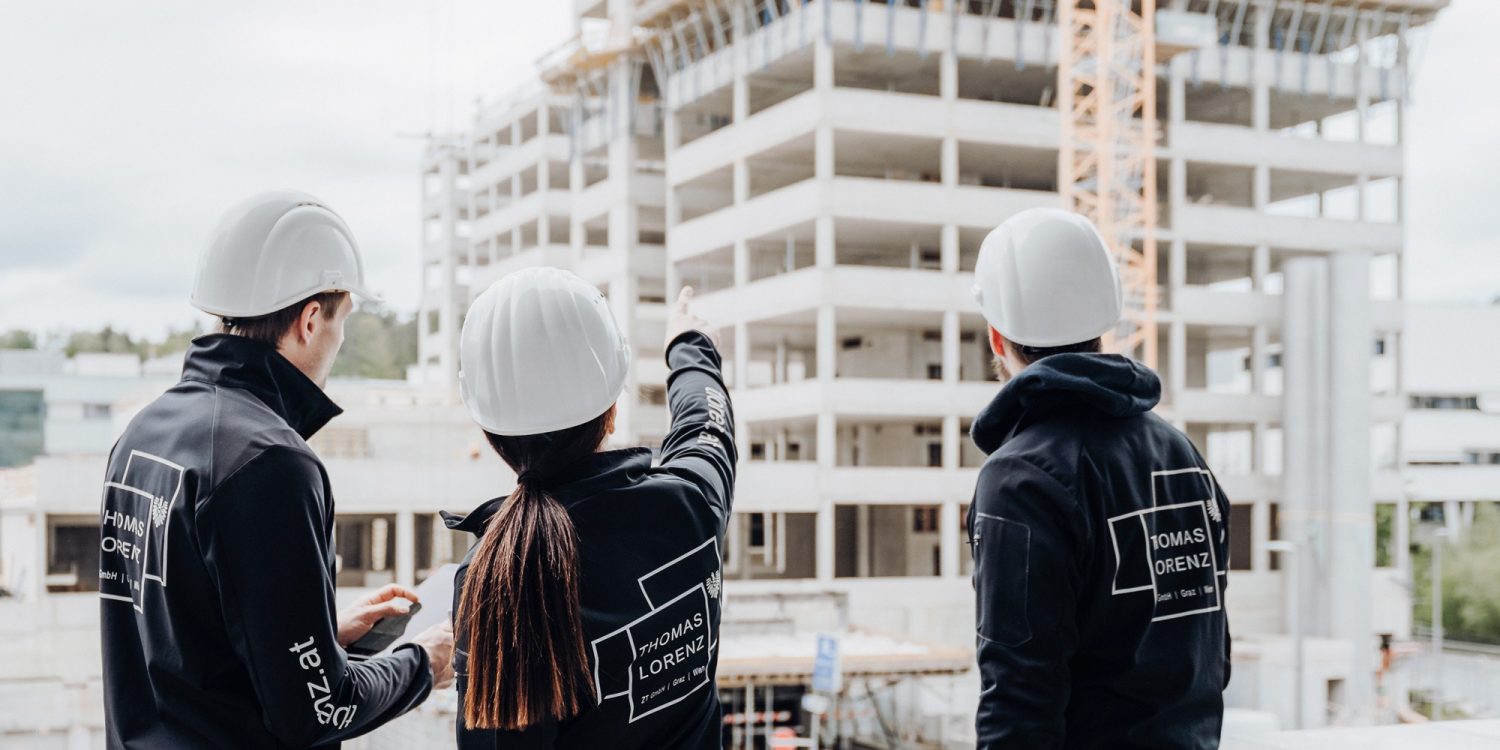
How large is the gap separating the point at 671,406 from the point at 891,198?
1269 inches

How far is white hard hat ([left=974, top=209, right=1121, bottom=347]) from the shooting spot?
236 cm

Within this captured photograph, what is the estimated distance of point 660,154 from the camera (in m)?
44.0

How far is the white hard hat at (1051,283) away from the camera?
7.73 feet

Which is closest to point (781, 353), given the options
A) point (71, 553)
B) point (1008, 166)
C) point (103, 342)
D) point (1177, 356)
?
point (1008, 166)

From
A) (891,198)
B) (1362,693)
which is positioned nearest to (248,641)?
(891,198)

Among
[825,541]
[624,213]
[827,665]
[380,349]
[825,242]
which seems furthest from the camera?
[380,349]

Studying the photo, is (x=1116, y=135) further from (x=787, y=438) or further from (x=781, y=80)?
(x=787, y=438)

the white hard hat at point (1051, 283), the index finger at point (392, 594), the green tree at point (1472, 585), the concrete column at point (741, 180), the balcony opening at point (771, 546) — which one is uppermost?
the concrete column at point (741, 180)

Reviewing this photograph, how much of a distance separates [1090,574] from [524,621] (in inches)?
36.1

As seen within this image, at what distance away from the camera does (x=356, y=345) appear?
230ft

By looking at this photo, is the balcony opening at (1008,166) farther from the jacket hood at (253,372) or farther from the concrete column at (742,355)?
the jacket hood at (253,372)

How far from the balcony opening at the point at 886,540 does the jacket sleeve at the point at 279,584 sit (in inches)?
1350

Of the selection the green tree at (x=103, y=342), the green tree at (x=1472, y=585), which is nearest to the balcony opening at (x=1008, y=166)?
the green tree at (x=1472, y=585)

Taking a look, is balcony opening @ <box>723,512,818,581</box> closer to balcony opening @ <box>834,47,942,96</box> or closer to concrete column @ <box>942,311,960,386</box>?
concrete column @ <box>942,311,960,386</box>
